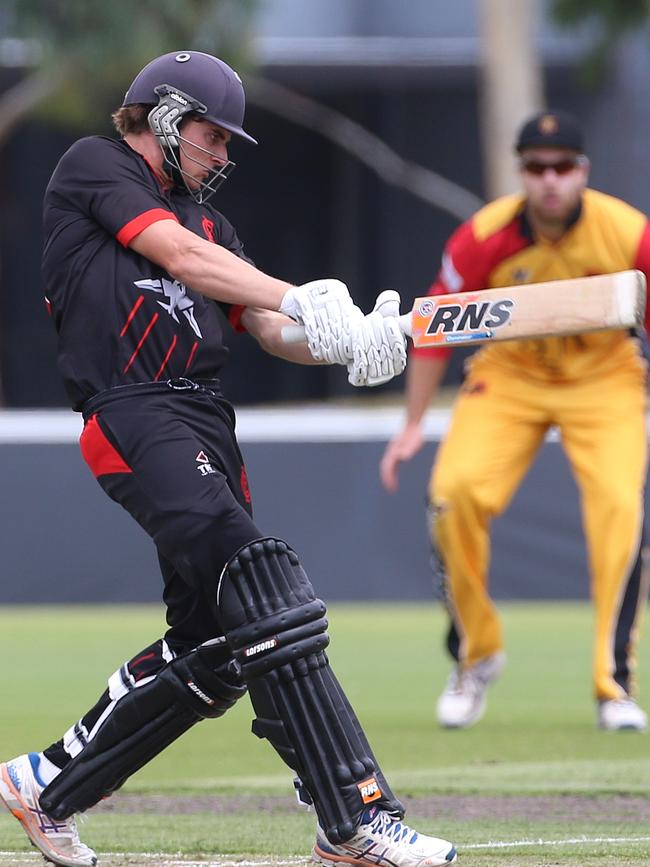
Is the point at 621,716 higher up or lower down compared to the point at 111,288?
lower down

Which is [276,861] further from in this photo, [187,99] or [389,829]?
[187,99]

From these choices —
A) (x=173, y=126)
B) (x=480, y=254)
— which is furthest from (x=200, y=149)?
(x=480, y=254)

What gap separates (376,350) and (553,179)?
331 cm

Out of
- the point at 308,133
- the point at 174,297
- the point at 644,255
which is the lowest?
the point at 308,133

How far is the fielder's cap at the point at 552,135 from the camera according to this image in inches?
292

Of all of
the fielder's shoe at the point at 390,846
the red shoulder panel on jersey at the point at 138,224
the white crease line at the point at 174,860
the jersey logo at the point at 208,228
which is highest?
the red shoulder panel on jersey at the point at 138,224

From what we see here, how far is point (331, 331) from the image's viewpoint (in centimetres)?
434

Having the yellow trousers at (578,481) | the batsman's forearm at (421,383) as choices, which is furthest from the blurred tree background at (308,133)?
the yellow trousers at (578,481)

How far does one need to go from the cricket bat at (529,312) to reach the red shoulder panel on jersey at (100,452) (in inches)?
20.8

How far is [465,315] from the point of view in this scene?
14.5 ft

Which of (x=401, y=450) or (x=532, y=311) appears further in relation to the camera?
(x=401, y=450)

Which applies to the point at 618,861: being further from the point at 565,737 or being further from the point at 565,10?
the point at 565,10

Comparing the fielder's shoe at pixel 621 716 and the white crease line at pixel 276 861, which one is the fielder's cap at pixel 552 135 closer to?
the fielder's shoe at pixel 621 716

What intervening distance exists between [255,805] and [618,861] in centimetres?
161
